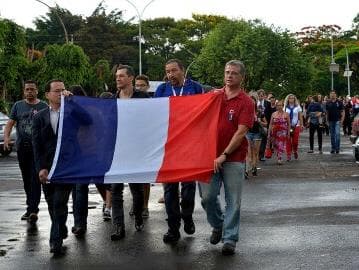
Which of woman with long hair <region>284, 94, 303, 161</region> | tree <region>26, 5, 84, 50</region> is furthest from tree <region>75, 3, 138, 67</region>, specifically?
woman with long hair <region>284, 94, 303, 161</region>

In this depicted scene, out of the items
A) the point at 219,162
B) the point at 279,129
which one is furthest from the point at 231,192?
the point at 279,129

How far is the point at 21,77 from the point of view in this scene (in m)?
41.3

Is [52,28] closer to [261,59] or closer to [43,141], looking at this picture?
[261,59]

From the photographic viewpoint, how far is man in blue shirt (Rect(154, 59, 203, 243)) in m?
8.91

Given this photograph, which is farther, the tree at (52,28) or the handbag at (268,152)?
the tree at (52,28)

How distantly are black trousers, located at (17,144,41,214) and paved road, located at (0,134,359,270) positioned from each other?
0.27 meters

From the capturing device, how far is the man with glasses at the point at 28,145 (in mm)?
10641

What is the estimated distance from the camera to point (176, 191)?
9023 millimetres

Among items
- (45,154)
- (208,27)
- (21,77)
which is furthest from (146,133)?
(208,27)

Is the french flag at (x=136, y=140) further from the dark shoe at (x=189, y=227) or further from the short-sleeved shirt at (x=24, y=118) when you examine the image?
the short-sleeved shirt at (x=24, y=118)

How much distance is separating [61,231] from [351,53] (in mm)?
88305

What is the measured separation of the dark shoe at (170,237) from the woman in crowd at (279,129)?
11.9 m

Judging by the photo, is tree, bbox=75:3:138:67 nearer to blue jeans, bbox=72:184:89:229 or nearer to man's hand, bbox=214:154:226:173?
blue jeans, bbox=72:184:89:229

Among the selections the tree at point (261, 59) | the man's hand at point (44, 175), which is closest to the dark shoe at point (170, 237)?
the man's hand at point (44, 175)
